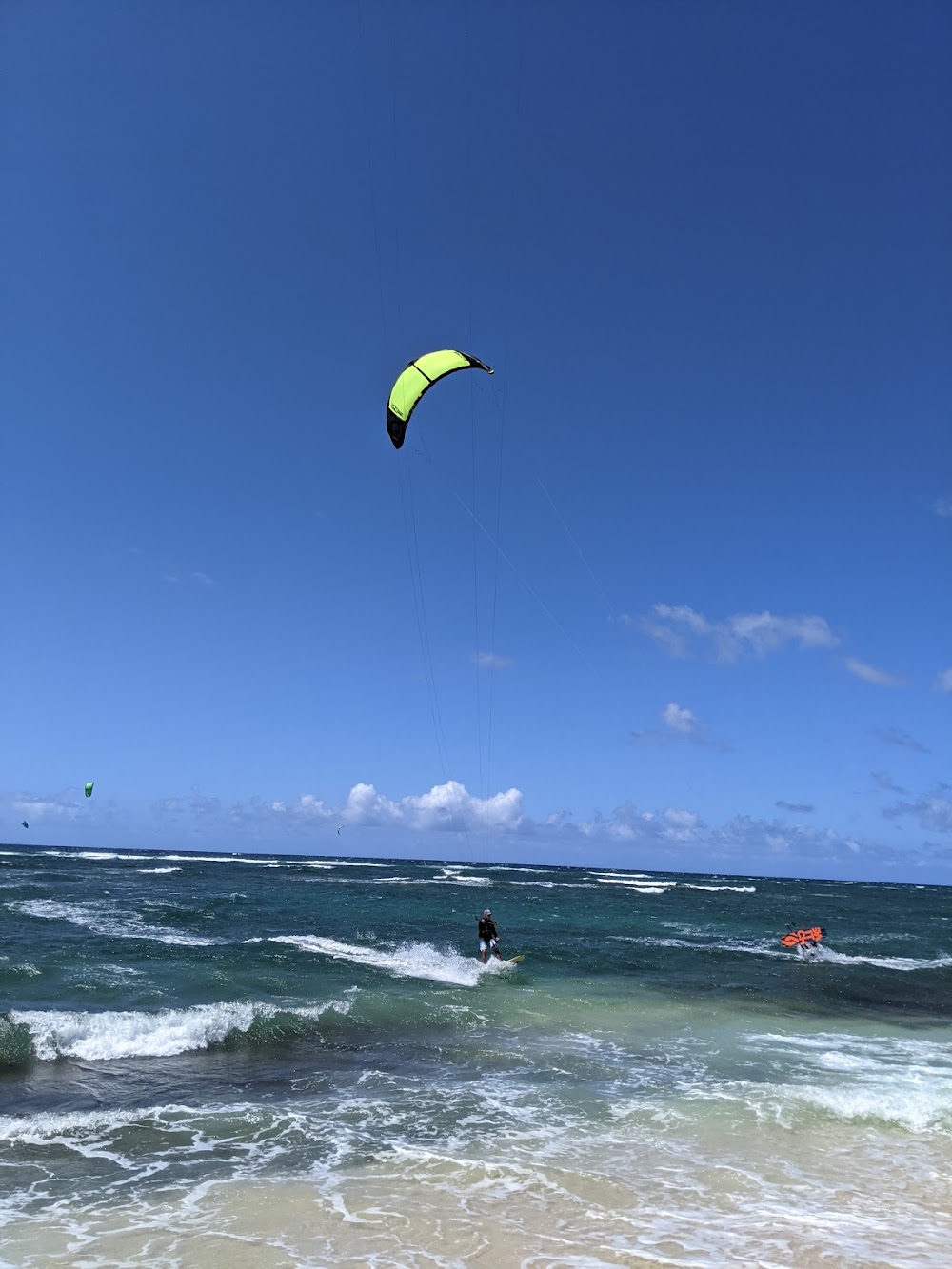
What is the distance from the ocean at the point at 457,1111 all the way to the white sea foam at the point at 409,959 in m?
0.19

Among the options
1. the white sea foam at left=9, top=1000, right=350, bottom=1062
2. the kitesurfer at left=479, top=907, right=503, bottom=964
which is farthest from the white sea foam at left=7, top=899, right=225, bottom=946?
the white sea foam at left=9, top=1000, right=350, bottom=1062

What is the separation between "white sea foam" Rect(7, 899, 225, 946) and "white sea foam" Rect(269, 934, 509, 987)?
2.53 meters

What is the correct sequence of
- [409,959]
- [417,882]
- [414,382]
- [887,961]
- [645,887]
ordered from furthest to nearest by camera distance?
[645,887], [417,882], [887,961], [409,959], [414,382]

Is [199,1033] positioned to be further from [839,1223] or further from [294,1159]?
[839,1223]

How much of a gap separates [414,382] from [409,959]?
46.5 ft

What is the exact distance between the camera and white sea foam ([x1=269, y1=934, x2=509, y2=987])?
1761 cm

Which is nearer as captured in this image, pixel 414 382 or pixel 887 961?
pixel 414 382

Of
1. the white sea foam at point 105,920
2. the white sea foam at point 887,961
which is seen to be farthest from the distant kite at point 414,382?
the white sea foam at point 887,961

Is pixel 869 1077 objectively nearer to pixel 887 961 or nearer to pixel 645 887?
pixel 887 961

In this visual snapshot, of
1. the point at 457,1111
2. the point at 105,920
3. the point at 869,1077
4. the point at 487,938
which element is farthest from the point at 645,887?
the point at 457,1111

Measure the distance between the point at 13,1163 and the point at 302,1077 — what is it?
3537mm

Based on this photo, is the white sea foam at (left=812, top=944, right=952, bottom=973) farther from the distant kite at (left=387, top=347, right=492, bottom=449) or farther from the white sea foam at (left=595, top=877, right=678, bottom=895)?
the white sea foam at (left=595, top=877, right=678, bottom=895)

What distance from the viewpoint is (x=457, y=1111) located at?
8.58 m

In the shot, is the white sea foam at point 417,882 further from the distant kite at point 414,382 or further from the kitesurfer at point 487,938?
the distant kite at point 414,382
